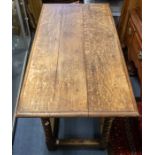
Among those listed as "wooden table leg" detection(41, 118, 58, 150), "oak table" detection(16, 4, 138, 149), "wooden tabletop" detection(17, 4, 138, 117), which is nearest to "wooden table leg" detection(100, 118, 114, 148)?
"oak table" detection(16, 4, 138, 149)

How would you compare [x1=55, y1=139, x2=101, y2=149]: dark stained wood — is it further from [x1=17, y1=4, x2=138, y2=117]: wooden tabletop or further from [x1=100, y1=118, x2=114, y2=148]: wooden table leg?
[x1=17, y1=4, x2=138, y2=117]: wooden tabletop

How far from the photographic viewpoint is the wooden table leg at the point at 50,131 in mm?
1373

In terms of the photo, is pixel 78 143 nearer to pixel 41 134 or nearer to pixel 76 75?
pixel 41 134

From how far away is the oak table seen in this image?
1.09 m

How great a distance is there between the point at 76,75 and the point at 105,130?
17.7 inches

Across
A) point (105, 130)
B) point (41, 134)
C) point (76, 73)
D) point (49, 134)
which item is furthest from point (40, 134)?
point (76, 73)

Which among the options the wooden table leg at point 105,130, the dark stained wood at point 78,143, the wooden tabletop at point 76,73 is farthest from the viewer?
the dark stained wood at point 78,143

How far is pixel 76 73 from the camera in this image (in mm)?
1290

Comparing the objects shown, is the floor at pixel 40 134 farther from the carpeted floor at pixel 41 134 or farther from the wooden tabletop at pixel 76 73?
the wooden tabletop at pixel 76 73

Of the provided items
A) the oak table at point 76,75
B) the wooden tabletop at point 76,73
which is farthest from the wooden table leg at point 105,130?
the wooden tabletop at point 76,73

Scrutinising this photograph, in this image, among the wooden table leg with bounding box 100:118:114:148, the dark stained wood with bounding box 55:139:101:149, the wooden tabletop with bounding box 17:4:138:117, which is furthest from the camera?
the dark stained wood with bounding box 55:139:101:149

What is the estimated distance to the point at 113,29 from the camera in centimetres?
169

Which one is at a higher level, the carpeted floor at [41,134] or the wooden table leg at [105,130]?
the wooden table leg at [105,130]
